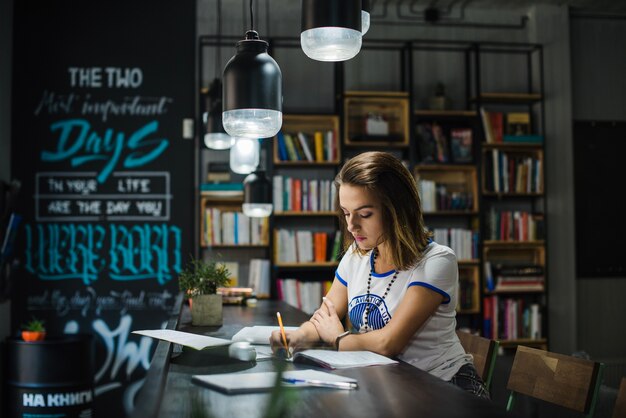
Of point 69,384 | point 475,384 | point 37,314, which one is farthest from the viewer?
point 37,314

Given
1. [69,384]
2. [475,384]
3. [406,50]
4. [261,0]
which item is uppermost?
[261,0]

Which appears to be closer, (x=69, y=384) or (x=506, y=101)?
(x=69, y=384)

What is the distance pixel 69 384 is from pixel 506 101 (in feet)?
12.8

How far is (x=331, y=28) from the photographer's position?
→ 1971 mm

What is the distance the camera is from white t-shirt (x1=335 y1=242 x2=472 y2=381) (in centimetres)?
205

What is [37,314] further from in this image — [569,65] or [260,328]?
[569,65]

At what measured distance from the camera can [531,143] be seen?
5809 millimetres

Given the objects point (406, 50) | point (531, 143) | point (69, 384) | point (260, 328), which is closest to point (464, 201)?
point (531, 143)

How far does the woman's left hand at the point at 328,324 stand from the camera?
2141 millimetres

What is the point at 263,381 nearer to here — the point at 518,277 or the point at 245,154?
the point at 245,154

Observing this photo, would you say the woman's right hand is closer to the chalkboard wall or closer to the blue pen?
the blue pen

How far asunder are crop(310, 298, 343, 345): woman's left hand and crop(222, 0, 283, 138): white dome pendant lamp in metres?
0.58

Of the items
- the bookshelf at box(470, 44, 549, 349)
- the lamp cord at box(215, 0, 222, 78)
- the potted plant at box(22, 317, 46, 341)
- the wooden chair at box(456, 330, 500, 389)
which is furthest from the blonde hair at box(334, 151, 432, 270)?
the lamp cord at box(215, 0, 222, 78)

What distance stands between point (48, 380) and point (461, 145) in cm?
341
